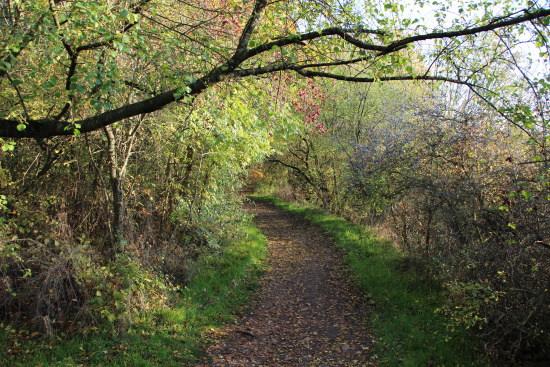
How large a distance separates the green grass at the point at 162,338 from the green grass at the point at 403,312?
9.09 ft

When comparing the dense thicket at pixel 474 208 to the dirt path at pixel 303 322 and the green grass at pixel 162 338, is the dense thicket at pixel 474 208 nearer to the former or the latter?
the dirt path at pixel 303 322

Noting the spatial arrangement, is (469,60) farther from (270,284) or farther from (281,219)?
(281,219)

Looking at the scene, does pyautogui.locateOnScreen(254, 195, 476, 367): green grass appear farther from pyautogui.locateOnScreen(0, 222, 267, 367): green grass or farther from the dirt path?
pyautogui.locateOnScreen(0, 222, 267, 367): green grass

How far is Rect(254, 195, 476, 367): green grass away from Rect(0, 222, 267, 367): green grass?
277 cm

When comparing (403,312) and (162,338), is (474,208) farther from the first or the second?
(162,338)

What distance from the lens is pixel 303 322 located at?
24.2ft

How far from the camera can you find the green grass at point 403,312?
557 cm

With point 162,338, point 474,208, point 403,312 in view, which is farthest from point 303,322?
point 474,208

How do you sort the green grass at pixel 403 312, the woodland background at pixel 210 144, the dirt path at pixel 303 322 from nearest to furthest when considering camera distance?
the woodland background at pixel 210 144
the green grass at pixel 403 312
the dirt path at pixel 303 322

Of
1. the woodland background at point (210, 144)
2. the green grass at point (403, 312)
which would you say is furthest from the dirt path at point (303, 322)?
the woodland background at point (210, 144)

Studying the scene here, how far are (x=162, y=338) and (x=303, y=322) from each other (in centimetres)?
280

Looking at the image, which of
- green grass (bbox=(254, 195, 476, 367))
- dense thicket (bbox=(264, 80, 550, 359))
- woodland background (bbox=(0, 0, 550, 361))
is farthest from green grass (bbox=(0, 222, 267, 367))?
dense thicket (bbox=(264, 80, 550, 359))

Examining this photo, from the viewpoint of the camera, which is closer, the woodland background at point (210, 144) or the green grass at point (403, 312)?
the woodland background at point (210, 144)

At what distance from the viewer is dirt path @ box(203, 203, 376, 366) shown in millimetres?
5977
